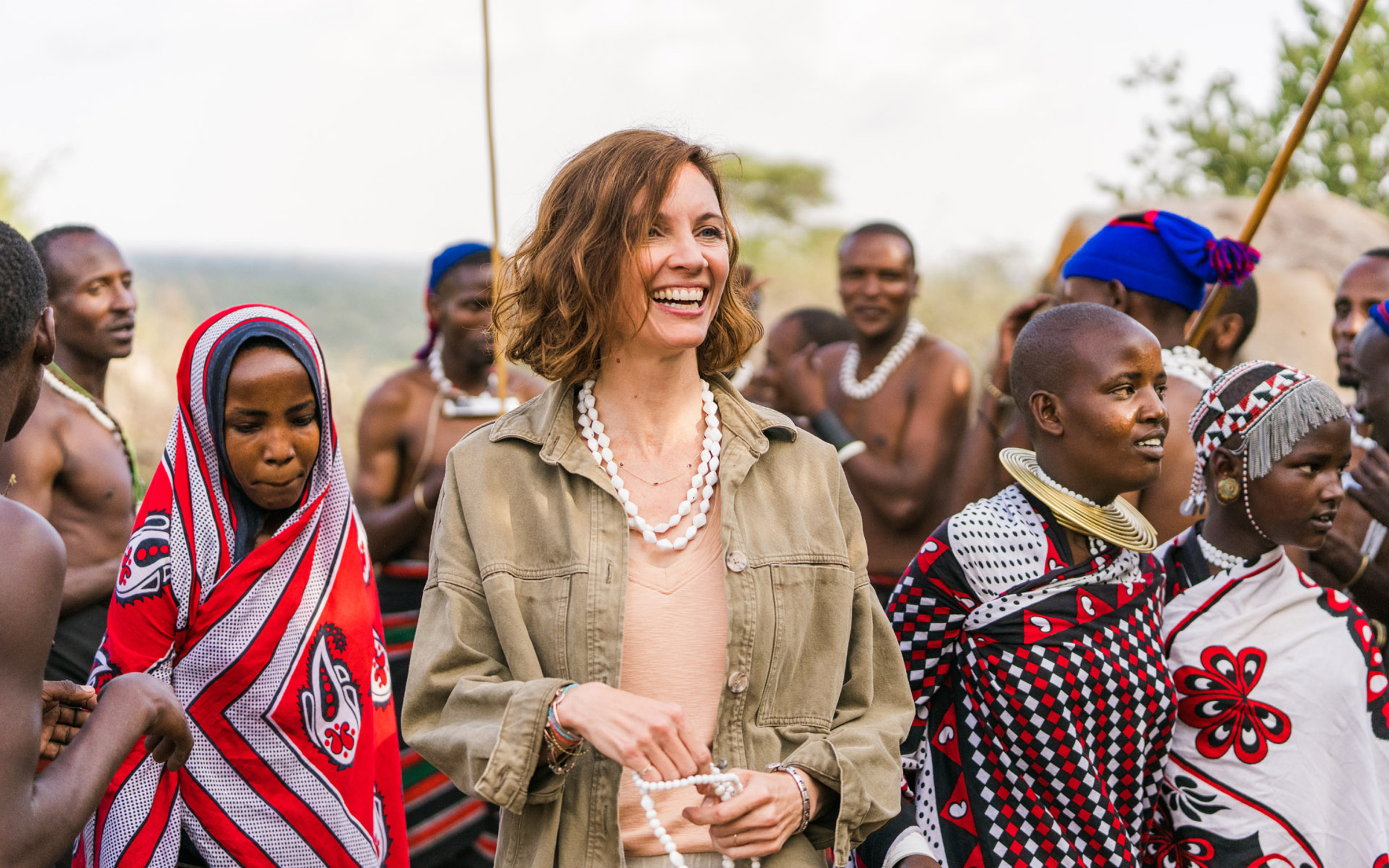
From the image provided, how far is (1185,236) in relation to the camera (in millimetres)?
3686

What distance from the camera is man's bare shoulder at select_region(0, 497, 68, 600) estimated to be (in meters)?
1.89

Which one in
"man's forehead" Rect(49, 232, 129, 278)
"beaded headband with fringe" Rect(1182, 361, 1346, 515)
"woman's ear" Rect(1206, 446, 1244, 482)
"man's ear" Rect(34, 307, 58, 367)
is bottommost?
"woman's ear" Rect(1206, 446, 1244, 482)

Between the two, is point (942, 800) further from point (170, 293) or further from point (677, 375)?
point (170, 293)

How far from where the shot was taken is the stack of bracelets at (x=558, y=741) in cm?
197

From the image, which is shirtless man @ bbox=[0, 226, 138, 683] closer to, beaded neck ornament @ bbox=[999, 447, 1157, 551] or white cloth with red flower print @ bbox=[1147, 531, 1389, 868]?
beaded neck ornament @ bbox=[999, 447, 1157, 551]

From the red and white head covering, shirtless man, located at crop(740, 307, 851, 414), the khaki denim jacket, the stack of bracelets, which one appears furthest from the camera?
shirtless man, located at crop(740, 307, 851, 414)

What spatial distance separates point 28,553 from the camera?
6.29 ft

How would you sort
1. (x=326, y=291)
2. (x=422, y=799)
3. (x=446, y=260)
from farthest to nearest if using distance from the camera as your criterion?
(x=326, y=291) → (x=446, y=260) → (x=422, y=799)

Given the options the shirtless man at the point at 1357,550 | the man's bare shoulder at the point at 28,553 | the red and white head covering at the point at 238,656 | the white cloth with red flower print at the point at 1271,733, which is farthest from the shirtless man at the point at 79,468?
the shirtless man at the point at 1357,550

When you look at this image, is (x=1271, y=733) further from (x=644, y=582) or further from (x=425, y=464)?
(x=425, y=464)

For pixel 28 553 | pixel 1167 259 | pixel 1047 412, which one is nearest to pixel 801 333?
pixel 1167 259

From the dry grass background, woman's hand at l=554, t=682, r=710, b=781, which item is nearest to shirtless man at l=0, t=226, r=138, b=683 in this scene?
the dry grass background

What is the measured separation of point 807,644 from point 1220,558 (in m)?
1.31

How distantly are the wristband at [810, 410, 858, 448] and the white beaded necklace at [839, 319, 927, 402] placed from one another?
0.66 meters
